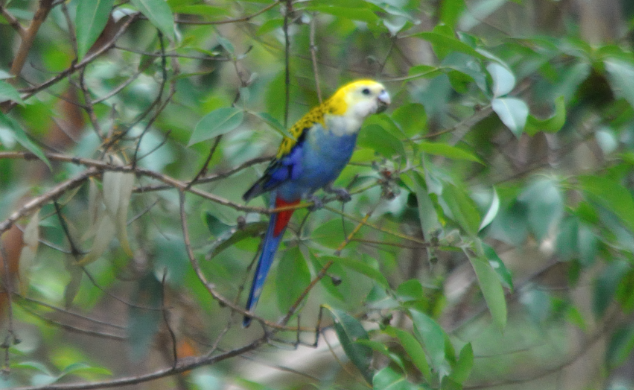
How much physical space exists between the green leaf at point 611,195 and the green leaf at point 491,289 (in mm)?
500

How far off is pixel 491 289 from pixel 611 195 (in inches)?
21.6

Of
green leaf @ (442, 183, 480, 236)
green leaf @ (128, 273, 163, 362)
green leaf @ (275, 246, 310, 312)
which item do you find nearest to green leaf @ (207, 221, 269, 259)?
green leaf @ (275, 246, 310, 312)

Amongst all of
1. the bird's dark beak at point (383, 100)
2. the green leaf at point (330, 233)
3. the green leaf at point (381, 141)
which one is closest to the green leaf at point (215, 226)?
the green leaf at point (330, 233)

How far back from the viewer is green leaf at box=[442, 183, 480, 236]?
151 centimetres

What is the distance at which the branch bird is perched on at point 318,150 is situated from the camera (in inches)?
91.5

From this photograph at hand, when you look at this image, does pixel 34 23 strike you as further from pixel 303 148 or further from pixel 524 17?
pixel 524 17

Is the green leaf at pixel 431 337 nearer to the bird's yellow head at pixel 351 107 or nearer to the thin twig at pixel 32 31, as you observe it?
the bird's yellow head at pixel 351 107

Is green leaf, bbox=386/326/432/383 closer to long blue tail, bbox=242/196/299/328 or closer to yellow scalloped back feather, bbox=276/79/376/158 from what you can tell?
long blue tail, bbox=242/196/299/328

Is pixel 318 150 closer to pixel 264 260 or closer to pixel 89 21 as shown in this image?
pixel 264 260

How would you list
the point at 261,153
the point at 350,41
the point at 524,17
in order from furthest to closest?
the point at 524,17
the point at 350,41
the point at 261,153

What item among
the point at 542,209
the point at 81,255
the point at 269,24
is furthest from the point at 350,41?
the point at 81,255

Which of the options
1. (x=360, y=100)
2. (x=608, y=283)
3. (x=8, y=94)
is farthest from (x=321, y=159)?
(x=8, y=94)

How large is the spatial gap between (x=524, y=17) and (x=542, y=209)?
2.31m

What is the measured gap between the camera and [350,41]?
2.96 m
